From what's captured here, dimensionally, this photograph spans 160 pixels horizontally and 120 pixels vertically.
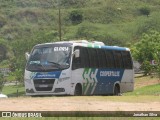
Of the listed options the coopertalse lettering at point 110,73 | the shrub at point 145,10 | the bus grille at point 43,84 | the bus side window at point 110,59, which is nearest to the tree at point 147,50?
the coopertalse lettering at point 110,73

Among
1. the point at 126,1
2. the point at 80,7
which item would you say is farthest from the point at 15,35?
the point at 126,1

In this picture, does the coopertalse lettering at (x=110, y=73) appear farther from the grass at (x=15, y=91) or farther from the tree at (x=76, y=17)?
the tree at (x=76, y=17)

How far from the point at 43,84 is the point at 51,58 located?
1123 mm

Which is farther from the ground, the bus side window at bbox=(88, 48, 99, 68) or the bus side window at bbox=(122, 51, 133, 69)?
the bus side window at bbox=(88, 48, 99, 68)

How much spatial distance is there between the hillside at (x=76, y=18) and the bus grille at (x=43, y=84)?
243ft

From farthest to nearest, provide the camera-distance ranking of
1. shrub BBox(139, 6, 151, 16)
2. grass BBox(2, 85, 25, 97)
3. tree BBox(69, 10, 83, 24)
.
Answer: tree BBox(69, 10, 83, 24), shrub BBox(139, 6, 151, 16), grass BBox(2, 85, 25, 97)

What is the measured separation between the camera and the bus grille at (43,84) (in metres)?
20.2

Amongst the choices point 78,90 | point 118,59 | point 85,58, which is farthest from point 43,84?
point 118,59

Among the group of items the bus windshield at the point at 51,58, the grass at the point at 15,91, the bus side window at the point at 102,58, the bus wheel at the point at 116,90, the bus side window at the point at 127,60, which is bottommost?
the grass at the point at 15,91

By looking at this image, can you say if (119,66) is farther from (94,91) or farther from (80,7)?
(80,7)

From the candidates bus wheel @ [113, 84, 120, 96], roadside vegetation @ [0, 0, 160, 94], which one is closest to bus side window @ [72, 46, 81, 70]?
bus wheel @ [113, 84, 120, 96]

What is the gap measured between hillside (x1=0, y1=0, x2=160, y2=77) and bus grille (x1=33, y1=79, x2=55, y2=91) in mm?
74064

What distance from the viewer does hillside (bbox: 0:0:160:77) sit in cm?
10619

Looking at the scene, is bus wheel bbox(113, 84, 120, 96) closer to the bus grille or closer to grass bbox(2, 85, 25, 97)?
the bus grille
